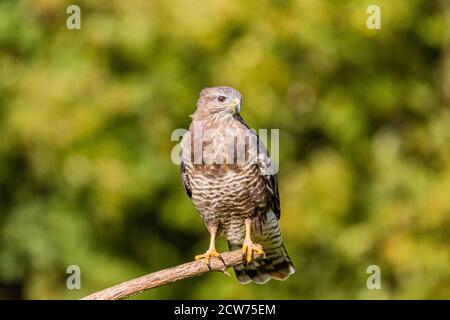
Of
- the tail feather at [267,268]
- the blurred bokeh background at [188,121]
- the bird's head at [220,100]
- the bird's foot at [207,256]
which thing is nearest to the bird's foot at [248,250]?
the bird's foot at [207,256]

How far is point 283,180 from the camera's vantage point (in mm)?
10445

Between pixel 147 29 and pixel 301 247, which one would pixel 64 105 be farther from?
pixel 301 247

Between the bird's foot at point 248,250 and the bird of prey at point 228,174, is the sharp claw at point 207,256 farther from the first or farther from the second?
the bird's foot at point 248,250

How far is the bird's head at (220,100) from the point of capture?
14.6 ft

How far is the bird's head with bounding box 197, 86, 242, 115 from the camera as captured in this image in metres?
4.46

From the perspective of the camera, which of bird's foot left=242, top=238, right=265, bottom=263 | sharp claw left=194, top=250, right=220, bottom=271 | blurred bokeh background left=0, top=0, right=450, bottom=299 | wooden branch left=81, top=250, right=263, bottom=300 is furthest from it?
blurred bokeh background left=0, top=0, right=450, bottom=299

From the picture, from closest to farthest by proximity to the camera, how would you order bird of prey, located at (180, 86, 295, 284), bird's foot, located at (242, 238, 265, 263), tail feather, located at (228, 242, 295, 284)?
bird of prey, located at (180, 86, 295, 284) → bird's foot, located at (242, 238, 265, 263) → tail feather, located at (228, 242, 295, 284)

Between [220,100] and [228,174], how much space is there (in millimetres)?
467

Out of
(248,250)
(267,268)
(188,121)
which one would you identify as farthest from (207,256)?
(188,121)

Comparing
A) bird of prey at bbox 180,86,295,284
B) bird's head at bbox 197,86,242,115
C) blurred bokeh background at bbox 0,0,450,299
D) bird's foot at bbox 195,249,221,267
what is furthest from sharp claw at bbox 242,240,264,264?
blurred bokeh background at bbox 0,0,450,299

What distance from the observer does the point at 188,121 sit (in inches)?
403

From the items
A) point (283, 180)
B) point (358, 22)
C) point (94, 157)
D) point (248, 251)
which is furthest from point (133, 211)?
point (248, 251)

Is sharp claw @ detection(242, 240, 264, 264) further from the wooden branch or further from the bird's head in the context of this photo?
the bird's head

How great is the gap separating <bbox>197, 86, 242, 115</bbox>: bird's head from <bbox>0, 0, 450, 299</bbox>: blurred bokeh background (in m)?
4.86
